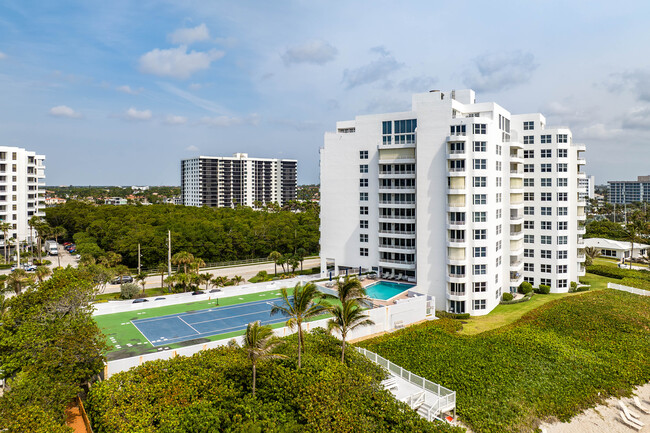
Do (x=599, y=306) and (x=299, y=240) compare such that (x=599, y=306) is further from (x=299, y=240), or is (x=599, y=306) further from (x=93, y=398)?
(x=299, y=240)

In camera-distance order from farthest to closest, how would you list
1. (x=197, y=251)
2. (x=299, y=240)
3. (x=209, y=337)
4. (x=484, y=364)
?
(x=299, y=240)
(x=197, y=251)
(x=209, y=337)
(x=484, y=364)

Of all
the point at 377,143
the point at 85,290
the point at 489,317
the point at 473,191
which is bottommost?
the point at 489,317

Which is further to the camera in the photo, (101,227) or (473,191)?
(101,227)

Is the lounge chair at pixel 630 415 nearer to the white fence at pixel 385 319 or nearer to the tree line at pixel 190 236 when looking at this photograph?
the white fence at pixel 385 319

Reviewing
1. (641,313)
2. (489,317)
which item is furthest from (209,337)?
(641,313)

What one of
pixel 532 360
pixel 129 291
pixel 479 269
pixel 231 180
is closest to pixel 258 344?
pixel 532 360

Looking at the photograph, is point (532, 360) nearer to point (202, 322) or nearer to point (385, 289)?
point (385, 289)

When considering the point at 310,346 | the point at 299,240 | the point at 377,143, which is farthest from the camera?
the point at 299,240
